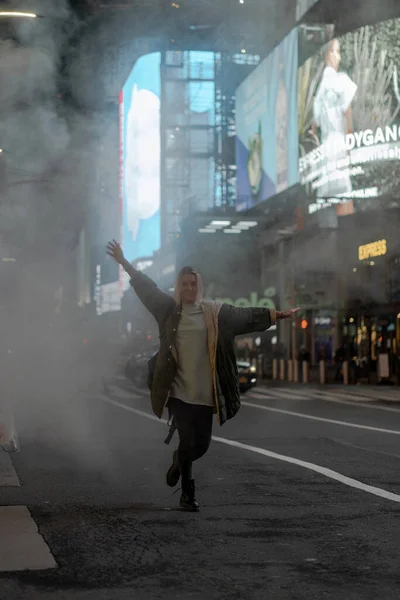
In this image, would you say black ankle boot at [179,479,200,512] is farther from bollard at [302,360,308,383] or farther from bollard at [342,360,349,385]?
bollard at [302,360,308,383]

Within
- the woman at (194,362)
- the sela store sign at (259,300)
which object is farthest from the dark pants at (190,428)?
the sela store sign at (259,300)

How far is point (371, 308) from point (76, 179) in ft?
55.1

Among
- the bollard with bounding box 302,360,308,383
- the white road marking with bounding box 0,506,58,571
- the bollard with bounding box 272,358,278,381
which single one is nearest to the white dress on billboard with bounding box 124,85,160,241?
the bollard with bounding box 272,358,278,381

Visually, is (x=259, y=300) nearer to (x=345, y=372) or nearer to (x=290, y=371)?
(x=290, y=371)

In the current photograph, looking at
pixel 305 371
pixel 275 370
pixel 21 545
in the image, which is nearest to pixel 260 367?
pixel 275 370

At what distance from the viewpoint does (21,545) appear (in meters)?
5.13

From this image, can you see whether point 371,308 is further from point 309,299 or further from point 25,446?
point 25,446

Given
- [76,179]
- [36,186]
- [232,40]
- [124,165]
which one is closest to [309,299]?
[76,179]

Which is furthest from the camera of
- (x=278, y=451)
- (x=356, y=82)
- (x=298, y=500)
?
(x=356, y=82)

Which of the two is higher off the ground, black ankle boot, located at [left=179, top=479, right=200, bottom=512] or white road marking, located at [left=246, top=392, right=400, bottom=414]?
black ankle boot, located at [left=179, top=479, right=200, bottom=512]

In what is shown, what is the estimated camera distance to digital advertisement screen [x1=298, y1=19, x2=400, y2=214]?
30.8 meters

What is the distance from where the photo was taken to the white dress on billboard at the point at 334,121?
107 ft

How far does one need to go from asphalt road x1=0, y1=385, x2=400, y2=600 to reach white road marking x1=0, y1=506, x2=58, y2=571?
0.08m

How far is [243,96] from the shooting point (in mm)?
45219
